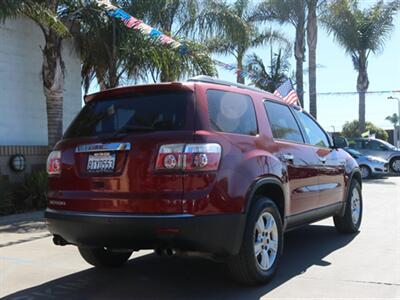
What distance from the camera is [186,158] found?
4387 mm

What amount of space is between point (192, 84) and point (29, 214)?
639 cm

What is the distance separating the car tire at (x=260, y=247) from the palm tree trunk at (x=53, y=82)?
765cm

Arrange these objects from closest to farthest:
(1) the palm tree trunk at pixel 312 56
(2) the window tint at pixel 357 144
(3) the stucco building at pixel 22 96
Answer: (3) the stucco building at pixel 22 96 → (2) the window tint at pixel 357 144 → (1) the palm tree trunk at pixel 312 56

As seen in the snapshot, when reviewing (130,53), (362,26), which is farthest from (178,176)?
(362,26)

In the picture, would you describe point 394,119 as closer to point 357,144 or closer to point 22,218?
point 357,144

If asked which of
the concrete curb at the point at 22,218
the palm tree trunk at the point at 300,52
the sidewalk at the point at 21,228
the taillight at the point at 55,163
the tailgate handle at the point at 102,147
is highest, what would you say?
the palm tree trunk at the point at 300,52

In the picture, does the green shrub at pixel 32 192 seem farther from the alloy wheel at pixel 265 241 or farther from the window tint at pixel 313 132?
the alloy wheel at pixel 265 241

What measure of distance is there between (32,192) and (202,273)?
6294 mm

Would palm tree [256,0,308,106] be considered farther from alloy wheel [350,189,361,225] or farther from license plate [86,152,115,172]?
license plate [86,152,115,172]

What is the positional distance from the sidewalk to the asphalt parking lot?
2.0 inches

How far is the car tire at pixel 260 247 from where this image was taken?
4.78 meters

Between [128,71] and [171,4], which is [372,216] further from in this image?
[171,4]

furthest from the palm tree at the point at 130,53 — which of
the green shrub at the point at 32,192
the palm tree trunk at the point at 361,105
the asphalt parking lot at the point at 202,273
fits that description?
the palm tree trunk at the point at 361,105

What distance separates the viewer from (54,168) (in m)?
5.12
